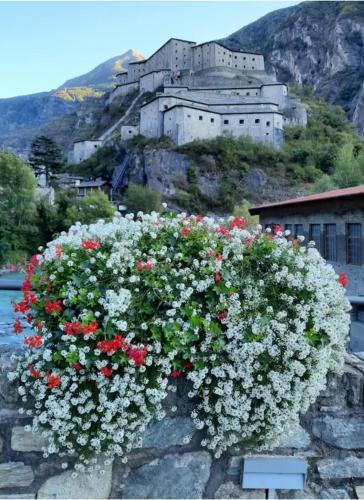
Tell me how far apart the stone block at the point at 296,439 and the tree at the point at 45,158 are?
6109 centimetres

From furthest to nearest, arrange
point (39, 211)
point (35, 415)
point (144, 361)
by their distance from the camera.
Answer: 1. point (39, 211)
2. point (35, 415)
3. point (144, 361)

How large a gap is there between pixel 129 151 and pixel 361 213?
51.2m

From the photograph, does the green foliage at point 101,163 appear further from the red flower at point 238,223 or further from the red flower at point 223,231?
the red flower at point 223,231

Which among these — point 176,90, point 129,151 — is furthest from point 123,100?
point 129,151

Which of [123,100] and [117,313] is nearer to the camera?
[117,313]

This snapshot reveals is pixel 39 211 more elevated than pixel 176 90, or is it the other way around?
pixel 176 90

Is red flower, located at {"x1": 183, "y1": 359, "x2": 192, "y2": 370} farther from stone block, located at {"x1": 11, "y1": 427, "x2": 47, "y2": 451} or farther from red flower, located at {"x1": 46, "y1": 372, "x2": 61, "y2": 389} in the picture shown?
stone block, located at {"x1": 11, "y1": 427, "x2": 47, "y2": 451}

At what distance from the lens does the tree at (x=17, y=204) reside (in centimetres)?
3309

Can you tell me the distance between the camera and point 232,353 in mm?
1924

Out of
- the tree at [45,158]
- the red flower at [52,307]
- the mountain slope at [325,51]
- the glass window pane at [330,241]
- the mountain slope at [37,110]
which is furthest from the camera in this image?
the mountain slope at [37,110]

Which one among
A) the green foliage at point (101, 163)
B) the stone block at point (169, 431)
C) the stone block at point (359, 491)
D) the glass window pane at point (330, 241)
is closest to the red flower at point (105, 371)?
the stone block at point (169, 431)

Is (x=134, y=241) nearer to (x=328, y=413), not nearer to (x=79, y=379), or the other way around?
(x=79, y=379)

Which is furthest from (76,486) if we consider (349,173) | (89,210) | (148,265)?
(89,210)

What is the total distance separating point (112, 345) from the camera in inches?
70.5
